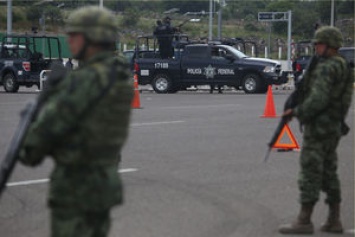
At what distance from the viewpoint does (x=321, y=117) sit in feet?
24.1

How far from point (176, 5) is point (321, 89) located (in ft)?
286

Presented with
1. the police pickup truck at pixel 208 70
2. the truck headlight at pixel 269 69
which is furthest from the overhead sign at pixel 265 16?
the truck headlight at pixel 269 69

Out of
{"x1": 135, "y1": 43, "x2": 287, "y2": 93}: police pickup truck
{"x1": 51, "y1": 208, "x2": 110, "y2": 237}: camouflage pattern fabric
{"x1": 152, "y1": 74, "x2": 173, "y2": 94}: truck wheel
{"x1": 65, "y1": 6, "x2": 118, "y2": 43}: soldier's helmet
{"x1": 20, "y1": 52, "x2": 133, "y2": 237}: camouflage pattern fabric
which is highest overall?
{"x1": 65, "y1": 6, "x2": 118, "y2": 43}: soldier's helmet

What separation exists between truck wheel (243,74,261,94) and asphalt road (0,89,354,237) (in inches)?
512

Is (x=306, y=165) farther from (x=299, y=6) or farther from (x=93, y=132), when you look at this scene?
(x=299, y=6)

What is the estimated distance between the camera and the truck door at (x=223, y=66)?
101ft

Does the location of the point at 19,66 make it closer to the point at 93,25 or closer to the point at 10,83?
the point at 10,83

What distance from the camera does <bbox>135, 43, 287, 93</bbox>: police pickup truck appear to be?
101ft

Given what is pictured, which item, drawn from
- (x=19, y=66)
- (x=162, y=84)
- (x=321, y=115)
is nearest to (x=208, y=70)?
(x=162, y=84)

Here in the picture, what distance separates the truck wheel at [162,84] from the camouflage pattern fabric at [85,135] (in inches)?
1072

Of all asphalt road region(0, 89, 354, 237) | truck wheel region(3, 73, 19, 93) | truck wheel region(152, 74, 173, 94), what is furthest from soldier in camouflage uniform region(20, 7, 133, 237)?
truck wheel region(3, 73, 19, 93)

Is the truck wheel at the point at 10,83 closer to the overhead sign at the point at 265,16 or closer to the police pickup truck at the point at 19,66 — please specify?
the police pickup truck at the point at 19,66

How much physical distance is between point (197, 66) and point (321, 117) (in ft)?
78.6

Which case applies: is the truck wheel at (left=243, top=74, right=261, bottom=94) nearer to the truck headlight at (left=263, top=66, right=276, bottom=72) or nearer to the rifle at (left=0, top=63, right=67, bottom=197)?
the truck headlight at (left=263, top=66, right=276, bottom=72)
